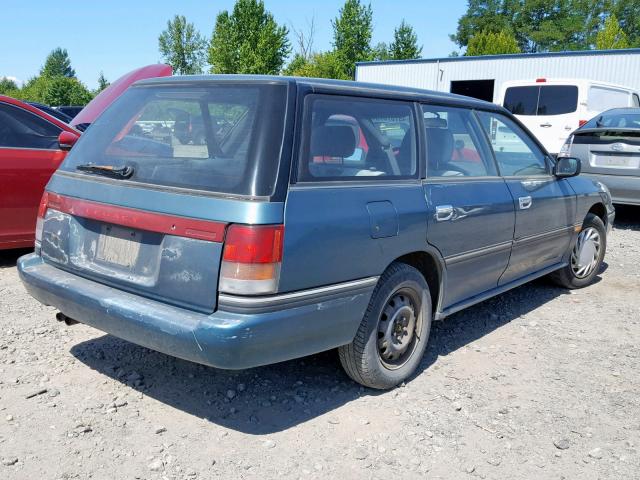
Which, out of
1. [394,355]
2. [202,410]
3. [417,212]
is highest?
[417,212]

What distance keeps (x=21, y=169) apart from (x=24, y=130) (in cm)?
42

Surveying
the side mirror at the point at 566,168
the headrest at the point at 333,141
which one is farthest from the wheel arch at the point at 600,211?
the headrest at the point at 333,141

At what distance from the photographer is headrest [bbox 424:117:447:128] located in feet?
12.5

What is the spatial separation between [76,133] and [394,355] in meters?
4.05

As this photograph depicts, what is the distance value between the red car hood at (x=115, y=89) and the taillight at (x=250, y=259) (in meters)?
6.08

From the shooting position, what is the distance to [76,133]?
6004 millimetres

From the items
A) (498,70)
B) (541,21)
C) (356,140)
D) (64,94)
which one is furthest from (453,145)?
(541,21)

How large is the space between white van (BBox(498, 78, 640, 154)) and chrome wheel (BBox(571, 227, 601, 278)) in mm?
6420

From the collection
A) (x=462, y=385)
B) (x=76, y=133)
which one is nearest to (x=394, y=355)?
(x=462, y=385)

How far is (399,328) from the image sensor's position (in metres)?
3.59

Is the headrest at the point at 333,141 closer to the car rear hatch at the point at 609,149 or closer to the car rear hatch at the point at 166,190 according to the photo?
the car rear hatch at the point at 166,190

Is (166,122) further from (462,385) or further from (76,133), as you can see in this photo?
(76,133)

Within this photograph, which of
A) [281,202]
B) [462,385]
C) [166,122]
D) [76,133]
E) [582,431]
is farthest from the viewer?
[76,133]

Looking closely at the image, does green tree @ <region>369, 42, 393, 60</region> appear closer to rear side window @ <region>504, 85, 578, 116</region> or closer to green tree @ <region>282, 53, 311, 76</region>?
green tree @ <region>282, 53, 311, 76</region>
